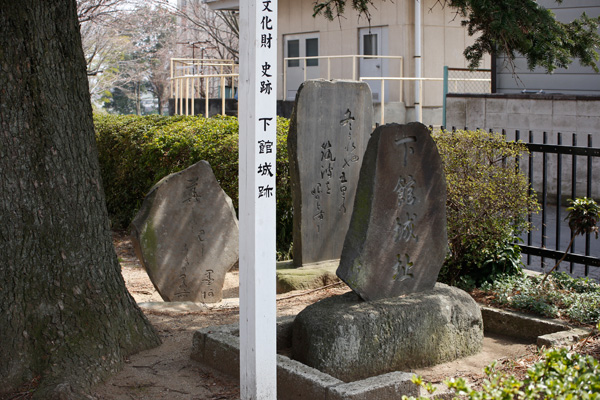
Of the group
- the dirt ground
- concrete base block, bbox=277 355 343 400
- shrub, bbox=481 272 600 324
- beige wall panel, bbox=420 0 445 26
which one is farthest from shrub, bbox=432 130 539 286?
beige wall panel, bbox=420 0 445 26

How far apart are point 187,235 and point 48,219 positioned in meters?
2.78

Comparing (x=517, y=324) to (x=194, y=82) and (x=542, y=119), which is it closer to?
(x=542, y=119)

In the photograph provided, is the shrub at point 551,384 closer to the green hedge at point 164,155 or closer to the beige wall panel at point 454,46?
the green hedge at point 164,155

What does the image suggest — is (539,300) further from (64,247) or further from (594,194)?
(594,194)

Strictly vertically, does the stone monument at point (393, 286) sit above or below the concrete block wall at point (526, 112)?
below

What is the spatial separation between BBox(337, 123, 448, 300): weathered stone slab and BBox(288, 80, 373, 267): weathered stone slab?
277 centimetres

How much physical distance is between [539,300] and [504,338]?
1.59 ft

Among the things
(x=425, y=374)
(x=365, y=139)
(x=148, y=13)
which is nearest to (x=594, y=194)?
(x=365, y=139)

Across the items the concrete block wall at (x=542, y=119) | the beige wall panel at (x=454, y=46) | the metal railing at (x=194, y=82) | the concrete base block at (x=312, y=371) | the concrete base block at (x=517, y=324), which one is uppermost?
the beige wall panel at (x=454, y=46)

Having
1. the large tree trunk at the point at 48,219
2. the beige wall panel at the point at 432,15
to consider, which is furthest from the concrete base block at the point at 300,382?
the beige wall panel at the point at 432,15

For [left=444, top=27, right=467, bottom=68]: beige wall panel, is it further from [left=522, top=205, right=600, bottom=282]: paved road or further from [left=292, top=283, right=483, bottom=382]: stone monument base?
[left=292, top=283, right=483, bottom=382]: stone monument base

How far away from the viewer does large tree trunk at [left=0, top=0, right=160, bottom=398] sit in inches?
172

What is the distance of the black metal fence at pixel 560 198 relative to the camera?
7.41 meters

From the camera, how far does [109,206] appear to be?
12680mm
